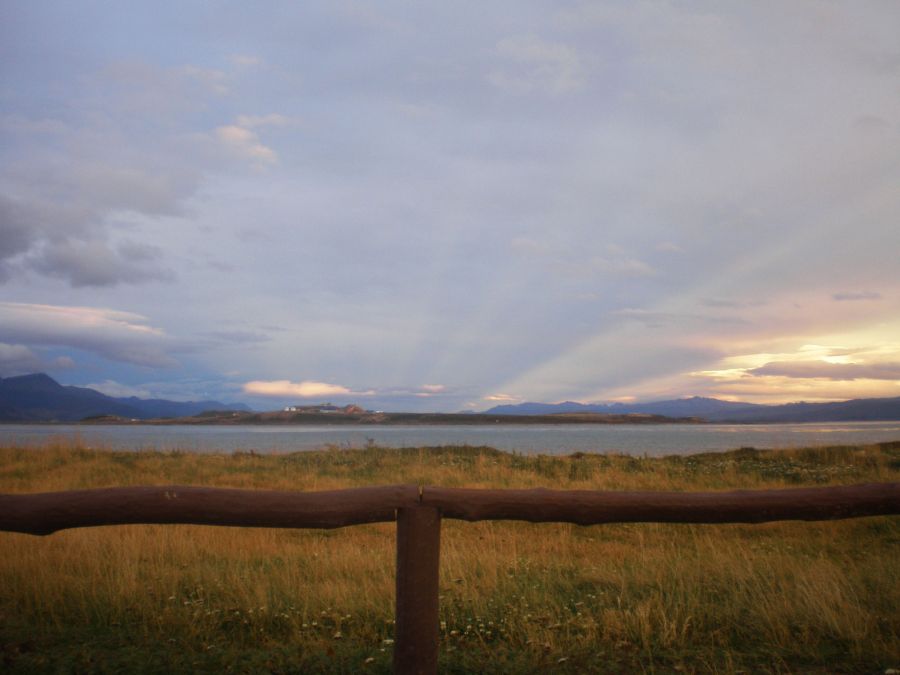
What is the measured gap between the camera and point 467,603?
5375 millimetres

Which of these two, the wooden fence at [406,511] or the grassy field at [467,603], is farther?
the grassy field at [467,603]

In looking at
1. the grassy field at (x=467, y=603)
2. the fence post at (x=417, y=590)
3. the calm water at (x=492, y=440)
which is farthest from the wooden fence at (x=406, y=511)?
the calm water at (x=492, y=440)

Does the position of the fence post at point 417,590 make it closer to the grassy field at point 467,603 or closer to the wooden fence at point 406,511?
the wooden fence at point 406,511

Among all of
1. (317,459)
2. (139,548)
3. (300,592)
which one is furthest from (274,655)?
(317,459)

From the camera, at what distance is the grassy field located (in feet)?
13.5

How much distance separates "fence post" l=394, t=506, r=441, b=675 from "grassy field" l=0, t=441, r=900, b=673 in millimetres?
512

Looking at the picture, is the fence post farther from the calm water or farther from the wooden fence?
the calm water

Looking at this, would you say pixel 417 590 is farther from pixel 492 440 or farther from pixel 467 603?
pixel 492 440

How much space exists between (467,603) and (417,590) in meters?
2.03

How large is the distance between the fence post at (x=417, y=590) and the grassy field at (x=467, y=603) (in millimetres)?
512

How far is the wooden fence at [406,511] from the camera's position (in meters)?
3.56

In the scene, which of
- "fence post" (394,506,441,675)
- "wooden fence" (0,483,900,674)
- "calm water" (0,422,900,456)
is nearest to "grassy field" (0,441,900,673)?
"fence post" (394,506,441,675)

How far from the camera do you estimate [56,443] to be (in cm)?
2456

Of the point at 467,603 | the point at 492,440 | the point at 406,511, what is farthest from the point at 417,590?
the point at 492,440
